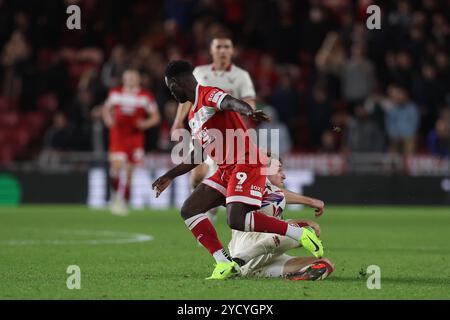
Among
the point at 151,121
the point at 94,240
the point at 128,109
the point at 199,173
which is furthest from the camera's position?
the point at 128,109

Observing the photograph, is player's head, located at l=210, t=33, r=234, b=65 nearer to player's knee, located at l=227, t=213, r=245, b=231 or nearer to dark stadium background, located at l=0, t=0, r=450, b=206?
player's knee, located at l=227, t=213, r=245, b=231

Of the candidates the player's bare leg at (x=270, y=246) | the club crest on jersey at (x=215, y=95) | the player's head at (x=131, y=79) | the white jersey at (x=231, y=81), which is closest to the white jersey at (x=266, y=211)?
the player's bare leg at (x=270, y=246)

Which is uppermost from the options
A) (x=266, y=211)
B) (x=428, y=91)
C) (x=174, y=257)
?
(x=428, y=91)

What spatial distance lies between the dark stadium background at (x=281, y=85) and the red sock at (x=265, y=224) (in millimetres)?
11878

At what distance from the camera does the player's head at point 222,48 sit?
1263 cm

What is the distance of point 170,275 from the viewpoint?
9.13 m

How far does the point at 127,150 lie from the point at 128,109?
0.76 metres

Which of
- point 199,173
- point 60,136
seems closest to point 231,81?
point 199,173

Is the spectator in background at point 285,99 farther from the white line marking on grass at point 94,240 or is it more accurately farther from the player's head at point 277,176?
the player's head at point 277,176

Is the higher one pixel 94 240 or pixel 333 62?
pixel 333 62

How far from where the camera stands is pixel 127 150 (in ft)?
63.5

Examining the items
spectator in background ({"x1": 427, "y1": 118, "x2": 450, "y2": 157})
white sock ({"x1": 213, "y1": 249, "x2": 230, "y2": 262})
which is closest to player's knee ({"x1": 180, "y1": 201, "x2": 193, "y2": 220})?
white sock ({"x1": 213, "y1": 249, "x2": 230, "y2": 262})

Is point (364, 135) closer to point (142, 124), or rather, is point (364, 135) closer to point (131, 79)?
point (142, 124)

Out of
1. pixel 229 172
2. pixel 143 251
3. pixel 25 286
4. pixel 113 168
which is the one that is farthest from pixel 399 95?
pixel 25 286
